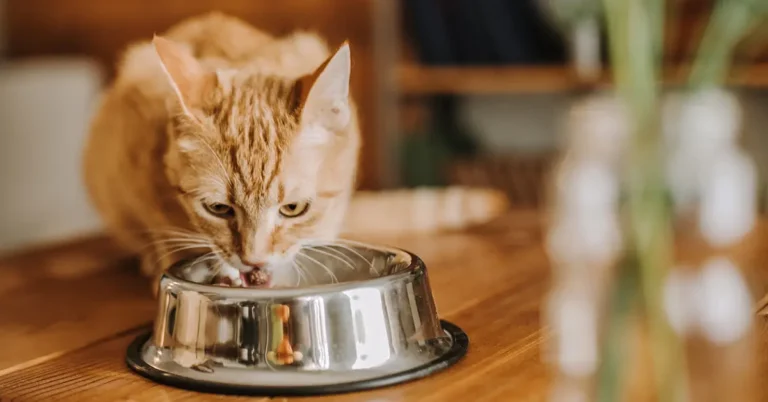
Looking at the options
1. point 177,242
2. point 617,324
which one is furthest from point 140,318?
point 617,324

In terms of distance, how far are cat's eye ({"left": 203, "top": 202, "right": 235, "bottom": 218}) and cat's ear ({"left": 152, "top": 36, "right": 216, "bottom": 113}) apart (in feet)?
0.38

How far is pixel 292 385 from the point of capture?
32.2 inches

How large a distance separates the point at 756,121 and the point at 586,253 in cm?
124

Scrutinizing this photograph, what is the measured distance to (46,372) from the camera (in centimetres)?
92

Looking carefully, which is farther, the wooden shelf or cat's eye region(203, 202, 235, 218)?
the wooden shelf

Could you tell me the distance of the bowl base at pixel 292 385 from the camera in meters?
0.82

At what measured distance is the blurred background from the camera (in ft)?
9.27

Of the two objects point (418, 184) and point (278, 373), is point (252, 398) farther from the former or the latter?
point (418, 184)

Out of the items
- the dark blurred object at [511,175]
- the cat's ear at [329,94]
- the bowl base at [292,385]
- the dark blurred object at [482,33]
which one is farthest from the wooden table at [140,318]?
the dark blurred object at [482,33]

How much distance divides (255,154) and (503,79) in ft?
6.38

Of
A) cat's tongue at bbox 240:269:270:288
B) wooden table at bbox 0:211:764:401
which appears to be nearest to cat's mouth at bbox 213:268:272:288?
cat's tongue at bbox 240:269:270:288

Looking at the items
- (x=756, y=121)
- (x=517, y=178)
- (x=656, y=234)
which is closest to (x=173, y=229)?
(x=656, y=234)

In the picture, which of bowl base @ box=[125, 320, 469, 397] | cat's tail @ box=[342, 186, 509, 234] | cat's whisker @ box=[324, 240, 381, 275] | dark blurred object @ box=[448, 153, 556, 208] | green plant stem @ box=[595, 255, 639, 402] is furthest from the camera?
dark blurred object @ box=[448, 153, 556, 208]

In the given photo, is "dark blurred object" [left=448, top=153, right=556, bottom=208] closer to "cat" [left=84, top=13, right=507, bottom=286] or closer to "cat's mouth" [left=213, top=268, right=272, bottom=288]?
"cat" [left=84, top=13, right=507, bottom=286]
